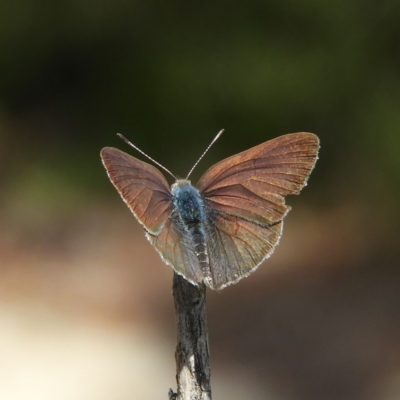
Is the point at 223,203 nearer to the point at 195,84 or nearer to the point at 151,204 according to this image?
the point at 151,204

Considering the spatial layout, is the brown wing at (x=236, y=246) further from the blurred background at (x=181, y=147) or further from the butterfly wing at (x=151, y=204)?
the blurred background at (x=181, y=147)

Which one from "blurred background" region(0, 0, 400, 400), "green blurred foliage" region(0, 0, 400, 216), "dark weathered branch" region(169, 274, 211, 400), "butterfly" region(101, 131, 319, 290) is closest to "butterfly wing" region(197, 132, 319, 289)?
"butterfly" region(101, 131, 319, 290)

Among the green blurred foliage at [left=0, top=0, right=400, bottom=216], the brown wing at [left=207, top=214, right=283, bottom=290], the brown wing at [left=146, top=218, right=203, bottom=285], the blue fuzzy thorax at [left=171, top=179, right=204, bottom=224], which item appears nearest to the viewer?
the brown wing at [left=146, top=218, right=203, bottom=285]

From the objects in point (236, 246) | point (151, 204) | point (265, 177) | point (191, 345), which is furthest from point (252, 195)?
point (191, 345)

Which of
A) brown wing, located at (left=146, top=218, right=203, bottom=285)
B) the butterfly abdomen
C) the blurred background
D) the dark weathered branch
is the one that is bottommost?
the dark weathered branch

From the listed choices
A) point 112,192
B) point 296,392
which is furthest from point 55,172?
point 296,392

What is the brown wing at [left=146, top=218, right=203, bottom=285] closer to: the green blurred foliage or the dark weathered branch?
the dark weathered branch
